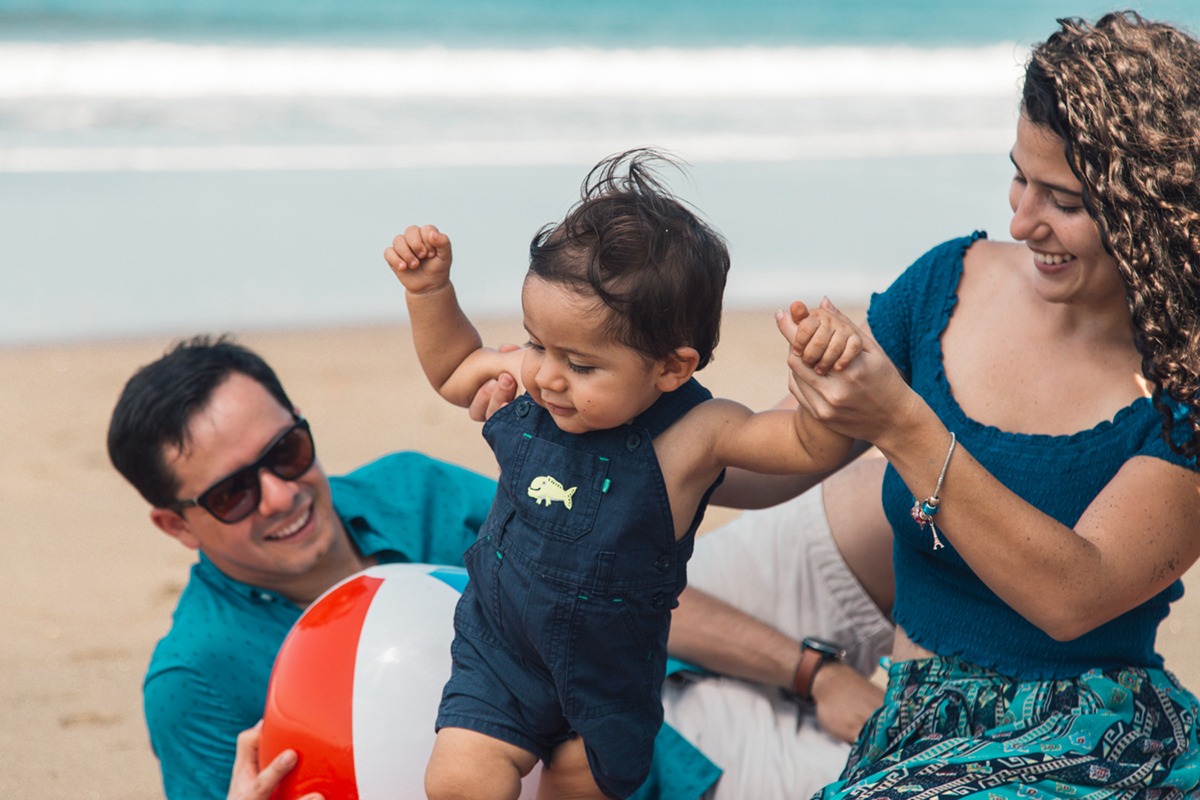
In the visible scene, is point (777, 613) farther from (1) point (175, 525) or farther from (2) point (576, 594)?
(1) point (175, 525)

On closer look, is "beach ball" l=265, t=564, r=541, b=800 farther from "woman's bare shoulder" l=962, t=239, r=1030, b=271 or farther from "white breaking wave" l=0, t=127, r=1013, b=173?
"white breaking wave" l=0, t=127, r=1013, b=173

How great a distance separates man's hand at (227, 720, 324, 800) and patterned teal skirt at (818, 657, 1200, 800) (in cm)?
105

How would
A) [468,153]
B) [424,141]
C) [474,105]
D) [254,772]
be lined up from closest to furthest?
[254,772]
[468,153]
[424,141]
[474,105]

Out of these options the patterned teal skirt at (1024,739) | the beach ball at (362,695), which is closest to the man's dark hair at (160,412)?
the beach ball at (362,695)

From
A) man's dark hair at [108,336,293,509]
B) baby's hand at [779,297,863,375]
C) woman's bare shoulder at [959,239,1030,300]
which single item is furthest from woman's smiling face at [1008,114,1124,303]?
man's dark hair at [108,336,293,509]

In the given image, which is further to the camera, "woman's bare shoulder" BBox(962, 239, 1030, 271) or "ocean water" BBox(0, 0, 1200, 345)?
"ocean water" BBox(0, 0, 1200, 345)

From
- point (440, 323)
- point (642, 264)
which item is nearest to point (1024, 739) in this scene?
point (642, 264)

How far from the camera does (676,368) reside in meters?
1.96

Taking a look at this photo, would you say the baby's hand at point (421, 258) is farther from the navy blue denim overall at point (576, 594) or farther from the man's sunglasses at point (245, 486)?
the man's sunglasses at point (245, 486)

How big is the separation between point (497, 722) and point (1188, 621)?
361 cm

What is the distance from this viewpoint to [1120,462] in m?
2.12

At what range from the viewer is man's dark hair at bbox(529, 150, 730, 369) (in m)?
1.86

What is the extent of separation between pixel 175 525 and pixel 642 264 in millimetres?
1566

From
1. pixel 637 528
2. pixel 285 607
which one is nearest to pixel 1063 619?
pixel 637 528
